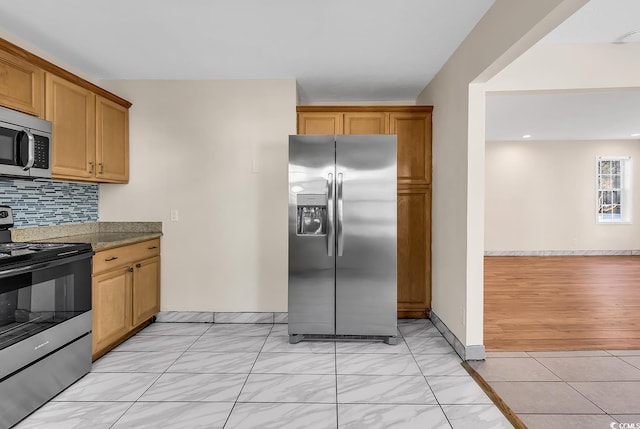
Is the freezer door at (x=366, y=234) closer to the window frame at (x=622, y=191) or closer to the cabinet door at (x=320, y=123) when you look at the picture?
the cabinet door at (x=320, y=123)

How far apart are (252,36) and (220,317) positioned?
105 inches

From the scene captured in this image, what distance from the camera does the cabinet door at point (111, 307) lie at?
281 centimetres

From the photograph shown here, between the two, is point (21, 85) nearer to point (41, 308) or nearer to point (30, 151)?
point (30, 151)

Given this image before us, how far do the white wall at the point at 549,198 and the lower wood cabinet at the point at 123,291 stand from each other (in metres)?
7.04

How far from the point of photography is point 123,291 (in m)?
3.15

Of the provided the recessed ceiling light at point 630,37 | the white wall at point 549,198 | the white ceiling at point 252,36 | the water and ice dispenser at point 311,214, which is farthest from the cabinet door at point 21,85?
the white wall at point 549,198

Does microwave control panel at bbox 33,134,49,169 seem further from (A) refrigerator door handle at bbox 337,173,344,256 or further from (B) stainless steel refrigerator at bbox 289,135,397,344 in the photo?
(A) refrigerator door handle at bbox 337,173,344,256

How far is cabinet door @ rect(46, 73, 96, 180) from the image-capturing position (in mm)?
2787

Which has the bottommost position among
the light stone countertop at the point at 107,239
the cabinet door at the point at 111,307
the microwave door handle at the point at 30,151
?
the cabinet door at the point at 111,307

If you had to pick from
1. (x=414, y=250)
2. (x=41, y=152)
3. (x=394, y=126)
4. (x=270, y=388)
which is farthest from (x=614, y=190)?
(x=41, y=152)

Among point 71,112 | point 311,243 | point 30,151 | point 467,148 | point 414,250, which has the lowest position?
point 414,250

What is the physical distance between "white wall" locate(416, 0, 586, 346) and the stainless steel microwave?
10.1 feet

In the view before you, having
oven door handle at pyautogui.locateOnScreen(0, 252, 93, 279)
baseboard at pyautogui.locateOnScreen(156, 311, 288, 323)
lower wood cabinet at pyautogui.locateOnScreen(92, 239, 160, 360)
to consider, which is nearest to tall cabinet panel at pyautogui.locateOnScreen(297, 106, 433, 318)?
baseboard at pyautogui.locateOnScreen(156, 311, 288, 323)

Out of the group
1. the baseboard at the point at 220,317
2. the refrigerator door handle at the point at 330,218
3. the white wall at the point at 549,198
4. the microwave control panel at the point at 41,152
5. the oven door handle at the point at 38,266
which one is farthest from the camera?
the white wall at the point at 549,198
